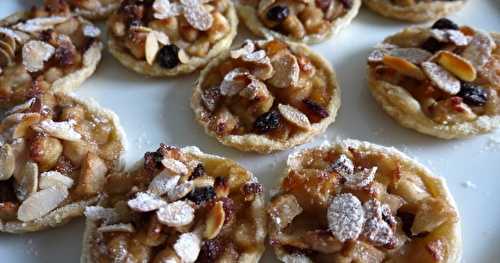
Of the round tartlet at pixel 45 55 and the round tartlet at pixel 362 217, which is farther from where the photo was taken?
the round tartlet at pixel 45 55

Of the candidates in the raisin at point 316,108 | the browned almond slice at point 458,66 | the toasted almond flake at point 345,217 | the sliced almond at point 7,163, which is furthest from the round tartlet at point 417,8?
the sliced almond at point 7,163

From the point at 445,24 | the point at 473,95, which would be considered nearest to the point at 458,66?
the point at 473,95

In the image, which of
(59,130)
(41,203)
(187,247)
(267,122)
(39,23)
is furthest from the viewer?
(39,23)

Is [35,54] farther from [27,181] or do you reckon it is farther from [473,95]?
[473,95]

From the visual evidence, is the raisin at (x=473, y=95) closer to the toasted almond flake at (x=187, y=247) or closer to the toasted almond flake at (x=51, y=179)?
the toasted almond flake at (x=187, y=247)

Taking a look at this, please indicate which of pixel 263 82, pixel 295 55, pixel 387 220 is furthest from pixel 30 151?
pixel 387 220

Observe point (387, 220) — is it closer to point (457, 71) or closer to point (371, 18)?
point (457, 71)

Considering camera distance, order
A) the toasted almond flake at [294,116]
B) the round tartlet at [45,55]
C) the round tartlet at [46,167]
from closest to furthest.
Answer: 1. the round tartlet at [46,167]
2. the toasted almond flake at [294,116]
3. the round tartlet at [45,55]
